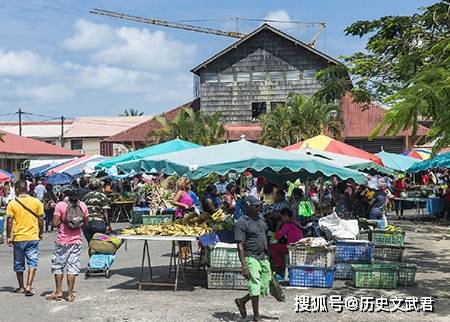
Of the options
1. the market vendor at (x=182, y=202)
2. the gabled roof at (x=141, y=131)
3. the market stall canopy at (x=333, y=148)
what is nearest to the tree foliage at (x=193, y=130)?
the gabled roof at (x=141, y=131)

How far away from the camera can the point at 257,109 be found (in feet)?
131

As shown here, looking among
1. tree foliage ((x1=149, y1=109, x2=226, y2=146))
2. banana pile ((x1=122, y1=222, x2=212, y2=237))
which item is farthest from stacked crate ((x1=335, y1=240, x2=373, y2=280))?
tree foliage ((x1=149, y1=109, x2=226, y2=146))

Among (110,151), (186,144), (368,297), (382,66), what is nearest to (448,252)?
(382,66)

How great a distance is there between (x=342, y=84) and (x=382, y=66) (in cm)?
120

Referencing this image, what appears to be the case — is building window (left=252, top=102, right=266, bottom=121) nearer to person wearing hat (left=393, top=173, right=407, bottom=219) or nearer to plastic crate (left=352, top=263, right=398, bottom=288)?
person wearing hat (left=393, top=173, right=407, bottom=219)

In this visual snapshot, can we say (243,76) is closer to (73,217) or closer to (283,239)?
(283,239)

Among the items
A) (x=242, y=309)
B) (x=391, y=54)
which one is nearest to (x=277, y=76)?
(x=391, y=54)

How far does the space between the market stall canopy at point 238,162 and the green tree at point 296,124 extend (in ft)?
67.2

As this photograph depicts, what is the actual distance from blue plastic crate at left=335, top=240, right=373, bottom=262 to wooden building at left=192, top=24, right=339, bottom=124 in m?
28.7

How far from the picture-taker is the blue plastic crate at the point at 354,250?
10539mm

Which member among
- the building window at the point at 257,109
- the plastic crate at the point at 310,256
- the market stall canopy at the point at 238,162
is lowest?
the plastic crate at the point at 310,256

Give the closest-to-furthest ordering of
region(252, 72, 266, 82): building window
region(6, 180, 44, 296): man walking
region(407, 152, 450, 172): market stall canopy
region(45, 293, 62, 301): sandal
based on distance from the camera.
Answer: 1. region(45, 293, 62, 301): sandal
2. region(6, 180, 44, 296): man walking
3. region(407, 152, 450, 172): market stall canopy
4. region(252, 72, 266, 82): building window

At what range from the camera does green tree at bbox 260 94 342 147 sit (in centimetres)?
3178

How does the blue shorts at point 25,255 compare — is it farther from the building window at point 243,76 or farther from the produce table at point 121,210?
the building window at point 243,76
